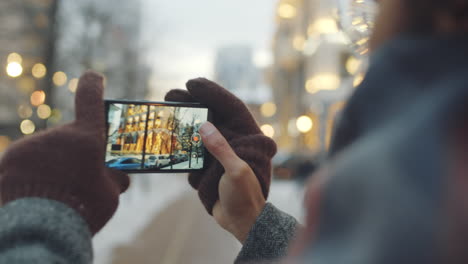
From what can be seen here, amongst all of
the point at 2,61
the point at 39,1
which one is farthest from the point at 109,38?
the point at 39,1

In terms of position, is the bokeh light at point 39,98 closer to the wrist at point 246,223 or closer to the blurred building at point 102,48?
the blurred building at point 102,48

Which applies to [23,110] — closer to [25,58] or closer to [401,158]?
[25,58]

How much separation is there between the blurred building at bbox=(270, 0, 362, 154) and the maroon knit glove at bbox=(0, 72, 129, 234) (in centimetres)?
1230

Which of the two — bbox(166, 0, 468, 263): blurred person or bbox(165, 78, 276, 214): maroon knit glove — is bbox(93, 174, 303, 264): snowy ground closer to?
bbox(165, 78, 276, 214): maroon knit glove

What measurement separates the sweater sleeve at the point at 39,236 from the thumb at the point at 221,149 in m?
0.65

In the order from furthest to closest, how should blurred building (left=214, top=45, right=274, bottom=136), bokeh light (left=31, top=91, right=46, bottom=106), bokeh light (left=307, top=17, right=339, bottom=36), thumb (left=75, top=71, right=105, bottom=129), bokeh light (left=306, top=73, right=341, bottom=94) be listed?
blurred building (left=214, top=45, right=274, bottom=136), bokeh light (left=306, top=73, right=341, bottom=94), bokeh light (left=307, top=17, right=339, bottom=36), bokeh light (left=31, top=91, right=46, bottom=106), thumb (left=75, top=71, right=105, bottom=129)

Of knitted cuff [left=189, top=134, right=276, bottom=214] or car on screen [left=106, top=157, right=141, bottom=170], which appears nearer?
car on screen [left=106, top=157, right=141, bottom=170]

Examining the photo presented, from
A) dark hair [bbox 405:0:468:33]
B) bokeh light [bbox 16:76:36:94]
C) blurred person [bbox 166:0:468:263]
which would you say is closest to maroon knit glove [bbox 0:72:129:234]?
blurred person [bbox 166:0:468:263]

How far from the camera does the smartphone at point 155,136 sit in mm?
1474

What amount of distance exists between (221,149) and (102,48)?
19747 millimetres

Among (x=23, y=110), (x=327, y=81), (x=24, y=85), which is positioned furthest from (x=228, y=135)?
(x=327, y=81)

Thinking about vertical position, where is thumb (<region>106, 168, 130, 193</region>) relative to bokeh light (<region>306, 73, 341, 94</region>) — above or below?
below

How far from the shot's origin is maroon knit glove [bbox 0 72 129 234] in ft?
3.63

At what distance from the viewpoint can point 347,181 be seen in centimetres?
53
